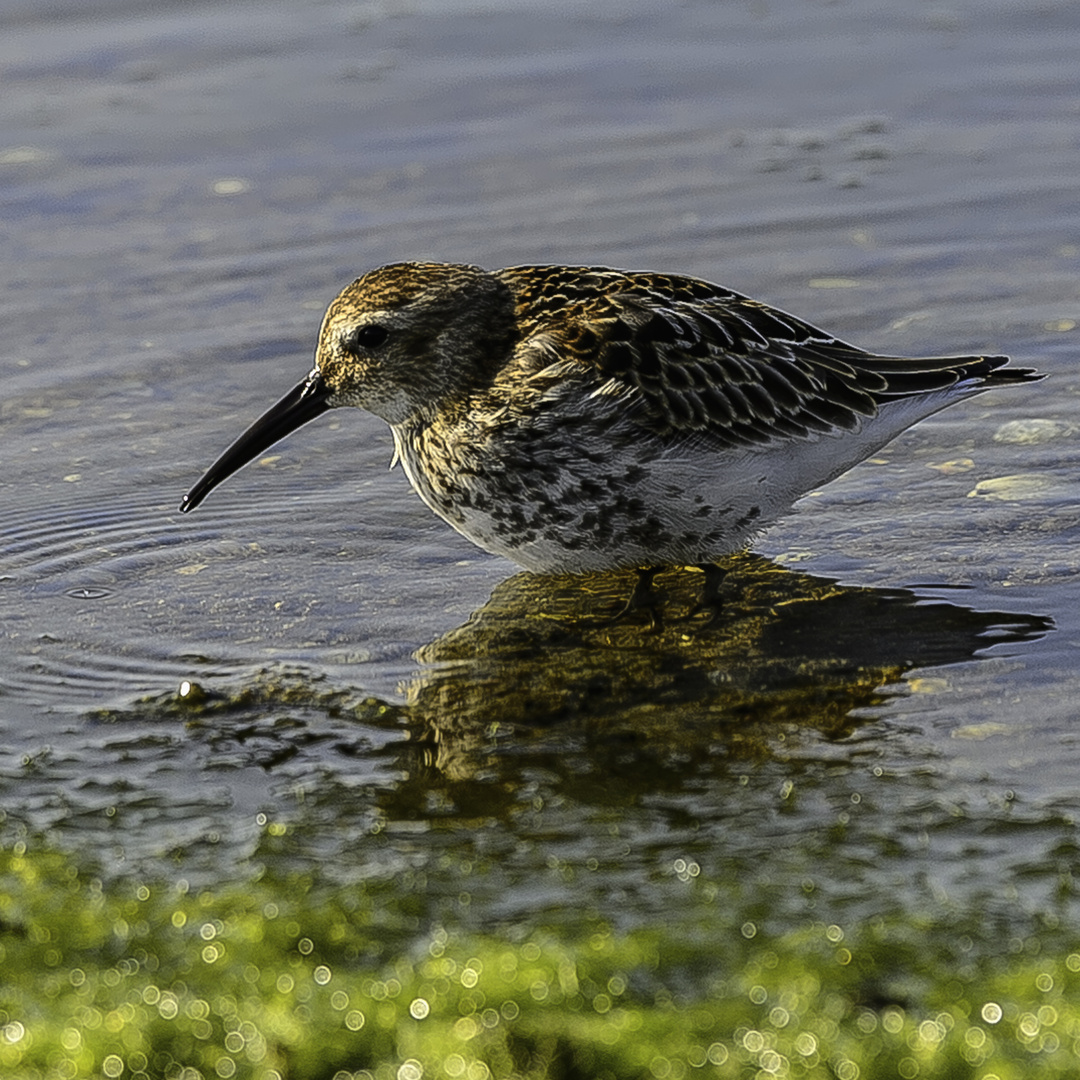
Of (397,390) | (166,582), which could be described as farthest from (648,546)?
(166,582)

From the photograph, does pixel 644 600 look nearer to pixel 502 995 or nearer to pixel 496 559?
pixel 496 559

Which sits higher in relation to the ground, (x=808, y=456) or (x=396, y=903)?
(x=808, y=456)

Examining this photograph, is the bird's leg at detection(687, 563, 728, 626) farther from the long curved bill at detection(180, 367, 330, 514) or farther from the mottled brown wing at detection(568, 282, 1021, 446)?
the long curved bill at detection(180, 367, 330, 514)

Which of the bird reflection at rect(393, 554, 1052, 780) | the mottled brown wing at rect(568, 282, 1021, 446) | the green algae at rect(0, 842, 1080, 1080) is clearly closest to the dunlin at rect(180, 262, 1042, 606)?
the mottled brown wing at rect(568, 282, 1021, 446)

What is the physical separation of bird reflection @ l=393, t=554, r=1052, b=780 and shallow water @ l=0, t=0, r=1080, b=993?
2 cm

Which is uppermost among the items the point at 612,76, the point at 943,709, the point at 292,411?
the point at 612,76

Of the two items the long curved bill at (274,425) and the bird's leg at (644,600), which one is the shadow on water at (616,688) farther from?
the long curved bill at (274,425)

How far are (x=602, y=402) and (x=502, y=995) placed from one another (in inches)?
110

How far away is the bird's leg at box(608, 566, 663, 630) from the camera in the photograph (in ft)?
22.7

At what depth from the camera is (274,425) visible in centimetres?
718

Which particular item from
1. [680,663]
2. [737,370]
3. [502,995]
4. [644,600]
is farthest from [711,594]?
[502,995]

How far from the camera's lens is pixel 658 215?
1099cm

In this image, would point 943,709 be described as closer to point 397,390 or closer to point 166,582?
point 397,390

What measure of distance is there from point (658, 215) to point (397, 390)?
4.41m
